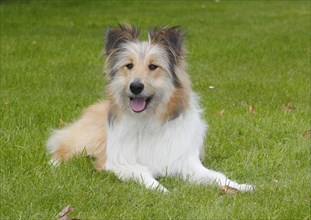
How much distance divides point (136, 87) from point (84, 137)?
1179 mm

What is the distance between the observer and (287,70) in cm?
1128

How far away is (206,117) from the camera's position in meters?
7.70

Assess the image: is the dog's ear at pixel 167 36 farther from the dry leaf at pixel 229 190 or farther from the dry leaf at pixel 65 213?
the dry leaf at pixel 65 213

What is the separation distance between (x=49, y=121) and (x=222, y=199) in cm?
293

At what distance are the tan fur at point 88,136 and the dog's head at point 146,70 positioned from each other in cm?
56

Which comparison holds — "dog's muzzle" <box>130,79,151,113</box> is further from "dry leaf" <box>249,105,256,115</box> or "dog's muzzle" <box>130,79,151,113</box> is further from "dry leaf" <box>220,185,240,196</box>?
"dry leaf" <box>249,105,256,115</box>

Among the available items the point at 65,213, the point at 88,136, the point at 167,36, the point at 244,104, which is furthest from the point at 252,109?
the point at 65,213

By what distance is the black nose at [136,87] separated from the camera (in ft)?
17.6

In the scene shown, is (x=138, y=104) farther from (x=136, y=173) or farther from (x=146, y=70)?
(x=136, y=173)

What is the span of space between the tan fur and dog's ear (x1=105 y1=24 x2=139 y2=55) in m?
0.66

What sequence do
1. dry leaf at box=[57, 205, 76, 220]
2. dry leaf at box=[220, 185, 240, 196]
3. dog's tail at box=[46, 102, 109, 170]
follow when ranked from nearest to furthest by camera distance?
dry leaf at box=[57, 205, 76, 220] → dry leaf at box=[220, 185, 240, 196] → dog's tail at box=[46, 102, 109, 170]

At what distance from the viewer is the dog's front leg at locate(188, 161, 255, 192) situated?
5336 millimetres

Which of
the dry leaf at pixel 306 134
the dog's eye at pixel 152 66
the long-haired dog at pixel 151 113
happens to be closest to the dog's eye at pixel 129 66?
the long-haired dog at pixel 151 113

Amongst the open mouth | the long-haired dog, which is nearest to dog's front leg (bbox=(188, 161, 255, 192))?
the long-haired dog
